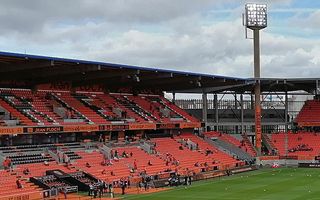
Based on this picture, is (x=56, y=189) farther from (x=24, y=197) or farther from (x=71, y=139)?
(x=71, y=139)

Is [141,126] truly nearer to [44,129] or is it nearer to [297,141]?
[44,129]

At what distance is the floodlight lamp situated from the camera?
228 feet

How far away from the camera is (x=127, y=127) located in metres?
56.9

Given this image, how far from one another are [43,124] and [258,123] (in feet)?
103

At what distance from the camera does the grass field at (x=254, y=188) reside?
40.6 metres

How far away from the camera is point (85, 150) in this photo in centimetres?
5162

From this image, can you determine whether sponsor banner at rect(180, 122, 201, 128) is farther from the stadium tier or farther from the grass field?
the stadium tier

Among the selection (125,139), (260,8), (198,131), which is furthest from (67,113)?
(260,8)

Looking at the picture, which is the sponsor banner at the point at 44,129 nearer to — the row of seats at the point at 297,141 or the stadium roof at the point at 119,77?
the stadium roof at the point at 119,77

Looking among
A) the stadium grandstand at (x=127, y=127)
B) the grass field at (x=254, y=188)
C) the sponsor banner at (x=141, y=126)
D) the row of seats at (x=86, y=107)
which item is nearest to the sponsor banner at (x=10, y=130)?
the stadium grandstand at (x=127, y=127)

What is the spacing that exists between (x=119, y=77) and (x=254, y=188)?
19928 mm

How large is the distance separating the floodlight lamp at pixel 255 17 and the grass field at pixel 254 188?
19.7 m

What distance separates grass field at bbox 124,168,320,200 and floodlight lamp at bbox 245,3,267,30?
776 inches

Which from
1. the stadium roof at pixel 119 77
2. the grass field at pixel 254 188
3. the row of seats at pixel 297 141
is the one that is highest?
the stadium roof at pixel 119 77
